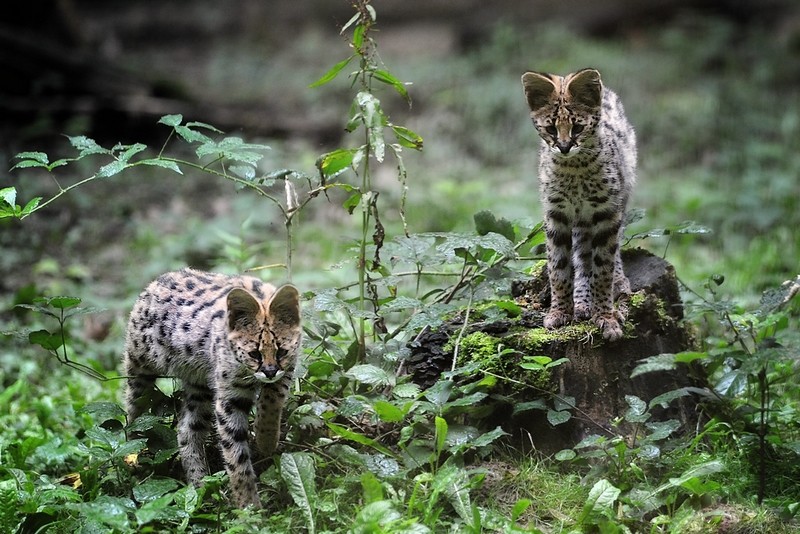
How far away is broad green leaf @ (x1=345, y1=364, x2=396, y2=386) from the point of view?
476 cm

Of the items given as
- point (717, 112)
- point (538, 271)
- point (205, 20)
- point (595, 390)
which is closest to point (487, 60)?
point (717, 112)

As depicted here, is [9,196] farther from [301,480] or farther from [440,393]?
[440,393]

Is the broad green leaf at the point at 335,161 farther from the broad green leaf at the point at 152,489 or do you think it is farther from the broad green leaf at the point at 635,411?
the broad green leaf at the point at 635,411

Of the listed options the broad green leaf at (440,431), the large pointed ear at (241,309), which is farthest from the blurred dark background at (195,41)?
the broad green leaf at (440,431)

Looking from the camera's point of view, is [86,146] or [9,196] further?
[86,146]

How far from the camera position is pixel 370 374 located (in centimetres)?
478

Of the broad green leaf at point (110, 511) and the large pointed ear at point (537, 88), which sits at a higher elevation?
the large pointed ear at point (537, 88)

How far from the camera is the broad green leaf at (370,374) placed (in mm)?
4758

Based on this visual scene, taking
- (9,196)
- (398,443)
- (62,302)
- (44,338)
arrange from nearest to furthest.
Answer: (9,196), (398,443), (62,302), (44,338)

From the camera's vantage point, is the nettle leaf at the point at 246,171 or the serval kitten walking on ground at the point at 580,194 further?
the serval kitten walking on ground at the point at 580,194

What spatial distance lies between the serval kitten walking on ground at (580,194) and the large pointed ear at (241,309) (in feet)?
6.21

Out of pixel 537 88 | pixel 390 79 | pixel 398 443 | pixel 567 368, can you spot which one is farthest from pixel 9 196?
pixel 567 368

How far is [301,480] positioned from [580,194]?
2.44m

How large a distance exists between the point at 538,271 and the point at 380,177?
22.9ft
